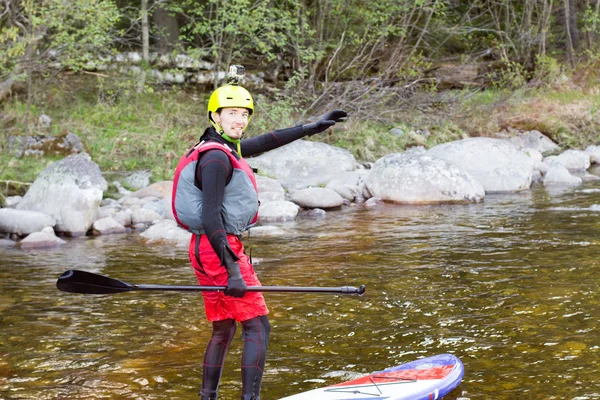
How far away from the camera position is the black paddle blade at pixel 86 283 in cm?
336

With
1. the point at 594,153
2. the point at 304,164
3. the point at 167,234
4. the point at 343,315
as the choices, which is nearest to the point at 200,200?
the point at 343,315

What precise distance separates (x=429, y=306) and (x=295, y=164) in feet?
23.1

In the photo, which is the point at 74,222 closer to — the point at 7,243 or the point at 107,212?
the point at 107,212

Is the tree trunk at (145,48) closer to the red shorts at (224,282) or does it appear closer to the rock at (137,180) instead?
the rock at (137,180)

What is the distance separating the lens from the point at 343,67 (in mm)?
15773

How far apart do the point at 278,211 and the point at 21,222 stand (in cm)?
317

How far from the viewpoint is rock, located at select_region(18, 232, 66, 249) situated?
8648 mm

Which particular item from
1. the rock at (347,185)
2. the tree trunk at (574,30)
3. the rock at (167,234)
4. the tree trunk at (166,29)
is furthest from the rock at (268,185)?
the tree trunk at (574,30)

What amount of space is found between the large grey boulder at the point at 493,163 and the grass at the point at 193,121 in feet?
6.76

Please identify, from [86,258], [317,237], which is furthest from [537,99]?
[86,258]

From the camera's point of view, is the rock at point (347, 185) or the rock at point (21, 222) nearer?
the rock at point (21, 222)

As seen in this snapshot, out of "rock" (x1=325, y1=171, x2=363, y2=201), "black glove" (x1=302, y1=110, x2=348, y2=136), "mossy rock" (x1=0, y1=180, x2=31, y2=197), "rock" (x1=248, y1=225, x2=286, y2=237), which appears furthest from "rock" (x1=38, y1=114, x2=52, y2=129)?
"black glove" (x1=302, y1=110, x2=348, y2=136)

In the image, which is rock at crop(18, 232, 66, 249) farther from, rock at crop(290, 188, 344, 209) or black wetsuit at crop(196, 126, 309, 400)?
black wetsuit at crop(196, 126, 309, 400)

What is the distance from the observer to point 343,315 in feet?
17.9
